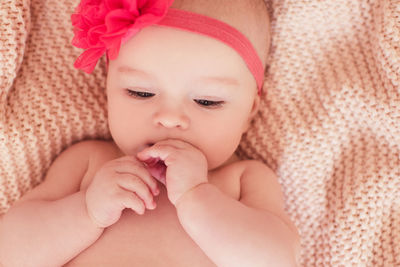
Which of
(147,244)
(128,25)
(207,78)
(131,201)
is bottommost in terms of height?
(147,244)

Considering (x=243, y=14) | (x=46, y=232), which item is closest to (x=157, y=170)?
(x=46, y=232)

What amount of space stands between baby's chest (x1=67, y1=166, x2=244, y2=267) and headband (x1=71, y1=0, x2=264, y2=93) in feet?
1.53

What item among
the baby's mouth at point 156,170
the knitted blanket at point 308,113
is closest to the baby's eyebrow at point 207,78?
the baby's mouth at point 156,170

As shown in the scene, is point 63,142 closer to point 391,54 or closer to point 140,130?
point 140,130

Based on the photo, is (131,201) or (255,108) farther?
(255,108)

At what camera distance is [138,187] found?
1.26m

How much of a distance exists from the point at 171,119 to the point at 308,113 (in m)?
0.56

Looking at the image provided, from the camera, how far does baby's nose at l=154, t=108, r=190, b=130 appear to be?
1.28m

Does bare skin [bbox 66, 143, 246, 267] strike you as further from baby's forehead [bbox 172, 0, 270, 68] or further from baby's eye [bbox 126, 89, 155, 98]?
baby's forehead [bbox 172, 0, 270, 68]

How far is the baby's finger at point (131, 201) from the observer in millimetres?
1255

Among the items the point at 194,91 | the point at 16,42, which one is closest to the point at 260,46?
the point at 194,91

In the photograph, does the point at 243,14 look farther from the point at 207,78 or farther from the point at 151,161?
the point at 151,161

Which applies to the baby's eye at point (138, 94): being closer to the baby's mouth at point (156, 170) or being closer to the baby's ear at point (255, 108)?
the baby's mouth at point (156, 170)

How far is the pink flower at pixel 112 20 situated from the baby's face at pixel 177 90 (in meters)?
0.08
